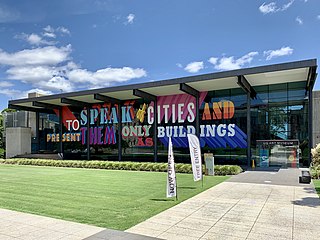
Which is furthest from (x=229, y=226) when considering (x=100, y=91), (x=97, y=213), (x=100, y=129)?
(x=100, y=129)

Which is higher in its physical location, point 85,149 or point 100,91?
point 100,91

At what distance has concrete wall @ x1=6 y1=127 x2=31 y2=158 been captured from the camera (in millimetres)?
34219

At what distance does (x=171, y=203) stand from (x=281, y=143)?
15.6 metres

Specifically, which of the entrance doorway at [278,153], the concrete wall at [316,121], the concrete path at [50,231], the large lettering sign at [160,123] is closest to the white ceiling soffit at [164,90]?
the large lettering sign at [160,123]

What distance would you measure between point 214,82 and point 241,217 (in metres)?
15.5

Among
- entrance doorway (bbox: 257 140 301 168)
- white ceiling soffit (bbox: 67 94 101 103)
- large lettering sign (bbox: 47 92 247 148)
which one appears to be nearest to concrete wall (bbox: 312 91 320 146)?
entrance doorway (bbox: 257 140 301 168)

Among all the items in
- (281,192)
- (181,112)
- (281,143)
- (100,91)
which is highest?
(100,91)

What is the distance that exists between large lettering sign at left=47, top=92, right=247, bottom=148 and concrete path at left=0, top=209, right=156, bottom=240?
1529 cm

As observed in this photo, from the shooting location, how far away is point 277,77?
67.0 feet

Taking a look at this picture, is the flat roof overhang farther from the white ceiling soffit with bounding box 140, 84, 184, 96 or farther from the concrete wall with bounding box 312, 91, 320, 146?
the concrete wall with bounding box 312, 91, 320, 146

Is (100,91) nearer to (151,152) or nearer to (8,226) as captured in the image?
(151,152)

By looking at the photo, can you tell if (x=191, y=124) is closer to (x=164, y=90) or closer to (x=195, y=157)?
(x=164, y=90)

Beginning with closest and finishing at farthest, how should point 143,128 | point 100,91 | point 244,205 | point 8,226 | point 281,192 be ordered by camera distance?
point 8,226, point 244,205, point 281,192, point 100,91, point 143,128

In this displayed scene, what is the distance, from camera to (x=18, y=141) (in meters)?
34.3
